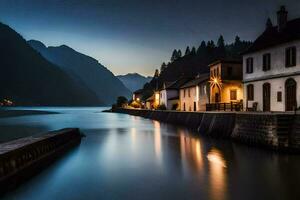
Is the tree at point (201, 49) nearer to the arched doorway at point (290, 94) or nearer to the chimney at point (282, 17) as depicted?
the chimney at point (282, 17)

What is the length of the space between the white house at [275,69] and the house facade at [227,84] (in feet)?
38.8

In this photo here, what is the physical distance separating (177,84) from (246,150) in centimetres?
5239

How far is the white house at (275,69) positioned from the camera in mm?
28766

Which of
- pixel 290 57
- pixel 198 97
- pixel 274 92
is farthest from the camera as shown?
pixel 198 97

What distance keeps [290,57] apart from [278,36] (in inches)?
189

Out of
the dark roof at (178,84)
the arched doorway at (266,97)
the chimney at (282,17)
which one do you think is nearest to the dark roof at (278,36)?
the chimney at (282,17)

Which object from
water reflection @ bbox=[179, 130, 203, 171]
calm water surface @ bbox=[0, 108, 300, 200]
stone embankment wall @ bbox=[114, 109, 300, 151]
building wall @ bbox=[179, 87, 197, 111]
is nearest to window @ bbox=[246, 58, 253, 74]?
stone embankment wall @ bbox=[114, 109, 300, 151]

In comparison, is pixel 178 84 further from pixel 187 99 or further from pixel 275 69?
pixel 275 69

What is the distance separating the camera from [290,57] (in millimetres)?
29094

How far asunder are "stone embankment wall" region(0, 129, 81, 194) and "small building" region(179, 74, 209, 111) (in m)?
34.4

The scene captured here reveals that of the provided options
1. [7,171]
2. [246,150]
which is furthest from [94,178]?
[246,150]

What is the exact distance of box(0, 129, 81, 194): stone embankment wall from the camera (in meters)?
13.4

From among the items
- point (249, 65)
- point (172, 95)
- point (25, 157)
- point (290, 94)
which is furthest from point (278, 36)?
point (172, 95)

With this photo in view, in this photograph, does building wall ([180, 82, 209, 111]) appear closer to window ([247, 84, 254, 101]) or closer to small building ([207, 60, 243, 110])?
small building ([207, 60, 243, 110])
